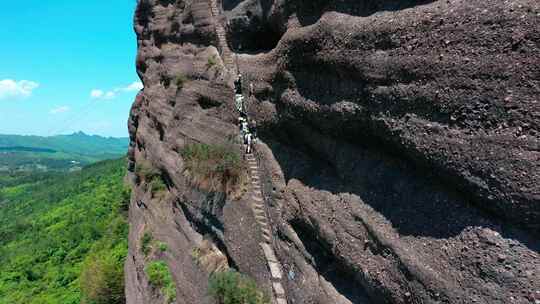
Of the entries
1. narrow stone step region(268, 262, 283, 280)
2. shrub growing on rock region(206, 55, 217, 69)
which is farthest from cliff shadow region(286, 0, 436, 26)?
narrow stone step region(268, 262, 283, 280)

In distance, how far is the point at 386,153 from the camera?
6.90 metres

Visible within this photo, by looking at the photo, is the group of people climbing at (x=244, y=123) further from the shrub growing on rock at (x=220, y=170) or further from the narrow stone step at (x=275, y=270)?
the narrow stone step at (x=275, y=270)

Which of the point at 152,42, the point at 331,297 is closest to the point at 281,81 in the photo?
the point at 331,297

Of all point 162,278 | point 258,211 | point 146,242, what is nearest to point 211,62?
point 258,211

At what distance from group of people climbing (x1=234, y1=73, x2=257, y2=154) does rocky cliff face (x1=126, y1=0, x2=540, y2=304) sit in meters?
0.34

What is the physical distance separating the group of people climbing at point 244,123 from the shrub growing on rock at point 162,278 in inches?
210

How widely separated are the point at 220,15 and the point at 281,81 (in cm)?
599

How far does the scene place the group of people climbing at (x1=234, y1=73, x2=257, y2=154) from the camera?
11.0 metres

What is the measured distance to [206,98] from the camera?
13164mm

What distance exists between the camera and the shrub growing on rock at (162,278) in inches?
482

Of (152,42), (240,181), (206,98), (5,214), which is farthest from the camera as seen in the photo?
(5,214)

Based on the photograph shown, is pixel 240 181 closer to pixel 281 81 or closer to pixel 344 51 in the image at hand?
pixel 281 81

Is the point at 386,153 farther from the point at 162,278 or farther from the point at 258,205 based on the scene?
the point at 162,278

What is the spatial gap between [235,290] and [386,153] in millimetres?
4915
